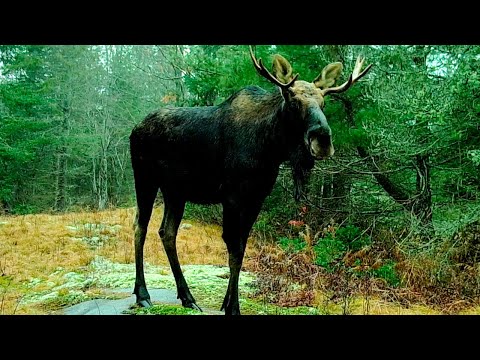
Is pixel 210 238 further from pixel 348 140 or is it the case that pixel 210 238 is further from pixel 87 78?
pixel 87 78

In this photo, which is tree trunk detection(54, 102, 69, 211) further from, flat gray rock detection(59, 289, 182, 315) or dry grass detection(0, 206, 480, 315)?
flat gray rock detection(59, 289, 182, 315)

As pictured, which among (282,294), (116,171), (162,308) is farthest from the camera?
(116,171)

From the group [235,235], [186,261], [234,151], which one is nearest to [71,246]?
[186,261]

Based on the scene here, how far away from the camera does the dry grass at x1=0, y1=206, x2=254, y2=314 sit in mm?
5098

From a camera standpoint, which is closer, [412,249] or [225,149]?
[225,149]

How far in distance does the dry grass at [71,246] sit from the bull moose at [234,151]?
1555mm

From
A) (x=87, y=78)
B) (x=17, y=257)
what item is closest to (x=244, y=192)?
(x=17, y=257)

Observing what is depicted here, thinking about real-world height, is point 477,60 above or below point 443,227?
above

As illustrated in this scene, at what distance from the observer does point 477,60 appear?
402 centimetres

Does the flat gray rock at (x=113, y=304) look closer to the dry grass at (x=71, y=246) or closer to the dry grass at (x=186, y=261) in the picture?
the dry grass at (x=186, y=261)

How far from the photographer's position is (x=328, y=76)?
136 inches

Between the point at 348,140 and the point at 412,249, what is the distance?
48.8 inches

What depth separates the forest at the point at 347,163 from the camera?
175 inches

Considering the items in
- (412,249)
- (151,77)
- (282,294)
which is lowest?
(282,294)
